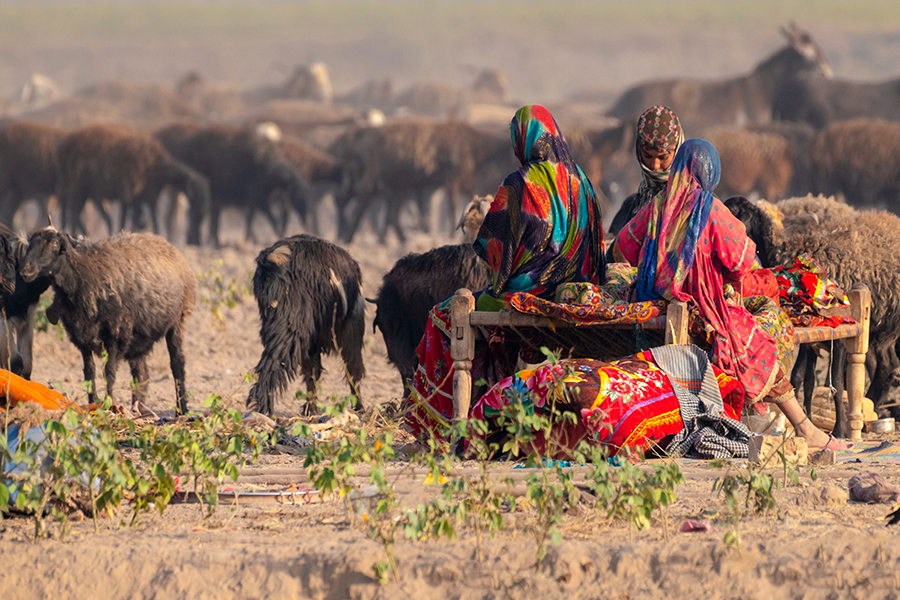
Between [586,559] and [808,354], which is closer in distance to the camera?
[586,559]

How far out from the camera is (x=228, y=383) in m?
9.43

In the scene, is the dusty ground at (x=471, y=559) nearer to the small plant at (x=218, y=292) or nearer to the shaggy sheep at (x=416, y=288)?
the shaggy sheep at (x=416, y=288)

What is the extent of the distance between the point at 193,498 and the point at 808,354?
4.16 m

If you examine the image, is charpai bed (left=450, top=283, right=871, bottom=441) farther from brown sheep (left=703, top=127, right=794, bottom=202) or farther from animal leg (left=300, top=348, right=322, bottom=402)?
brown sheep (left=703, top=127, right=794, bottom=202)

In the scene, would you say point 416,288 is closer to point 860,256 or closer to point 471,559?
point 860,256

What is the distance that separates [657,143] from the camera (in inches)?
233

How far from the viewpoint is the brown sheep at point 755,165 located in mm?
17859

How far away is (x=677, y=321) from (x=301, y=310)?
2803 mm

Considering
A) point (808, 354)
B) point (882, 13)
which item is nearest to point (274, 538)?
point (808, 354)

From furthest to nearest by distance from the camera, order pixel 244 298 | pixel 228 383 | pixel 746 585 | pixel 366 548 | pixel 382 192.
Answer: pixel 382 192
pixel 244 298
pixel 228 383
pixel 366 548
pixel 746 585

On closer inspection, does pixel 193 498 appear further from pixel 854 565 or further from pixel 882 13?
pixel 882 13

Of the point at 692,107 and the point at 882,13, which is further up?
the point at 882,13

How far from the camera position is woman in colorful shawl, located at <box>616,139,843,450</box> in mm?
5316

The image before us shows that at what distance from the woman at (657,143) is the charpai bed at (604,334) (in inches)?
30.6
